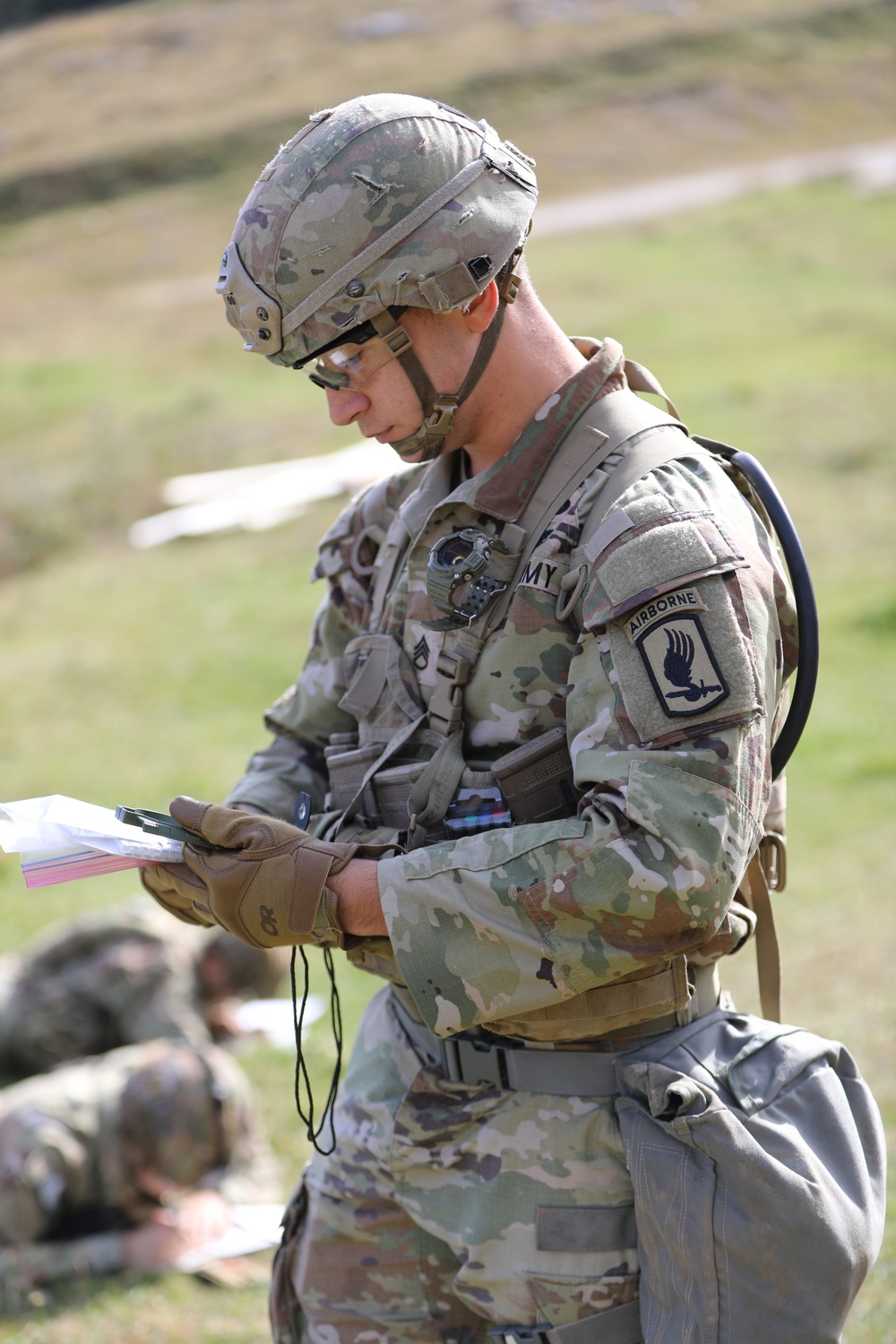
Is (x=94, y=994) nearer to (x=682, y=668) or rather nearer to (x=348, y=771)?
(x=348, y=771)

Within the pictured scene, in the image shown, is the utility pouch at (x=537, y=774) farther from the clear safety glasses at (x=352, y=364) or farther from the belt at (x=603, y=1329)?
the belt at (x=603, y=1329)

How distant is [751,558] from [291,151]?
3.32ft

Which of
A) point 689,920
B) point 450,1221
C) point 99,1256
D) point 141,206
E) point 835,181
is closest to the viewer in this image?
point 689,920

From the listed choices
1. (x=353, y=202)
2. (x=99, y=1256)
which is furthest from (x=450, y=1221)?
(x=99, y=1256)

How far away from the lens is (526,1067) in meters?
2.47

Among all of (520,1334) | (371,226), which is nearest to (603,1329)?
(520,1334)

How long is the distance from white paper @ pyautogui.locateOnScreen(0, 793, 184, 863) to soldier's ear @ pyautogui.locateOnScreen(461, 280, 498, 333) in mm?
1004

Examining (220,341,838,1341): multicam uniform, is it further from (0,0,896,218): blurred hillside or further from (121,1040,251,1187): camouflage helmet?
(0,0,896,218): blurred hillside

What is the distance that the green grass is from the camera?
5801mm

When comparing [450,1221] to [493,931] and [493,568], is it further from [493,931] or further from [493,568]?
[493,568]

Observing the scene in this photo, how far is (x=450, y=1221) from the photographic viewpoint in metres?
2.51

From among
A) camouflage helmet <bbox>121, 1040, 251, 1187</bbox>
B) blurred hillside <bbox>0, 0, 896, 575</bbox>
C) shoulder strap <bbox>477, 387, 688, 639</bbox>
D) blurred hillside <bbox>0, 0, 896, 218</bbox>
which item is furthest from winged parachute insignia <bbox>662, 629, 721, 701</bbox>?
blurred hillside <bbox>0, 0, 896, 218</bbox>

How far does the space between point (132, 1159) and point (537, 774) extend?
347 cm

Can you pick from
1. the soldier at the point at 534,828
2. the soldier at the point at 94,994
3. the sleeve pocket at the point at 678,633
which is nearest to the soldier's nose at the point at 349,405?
the soldier at the point at 534,828
